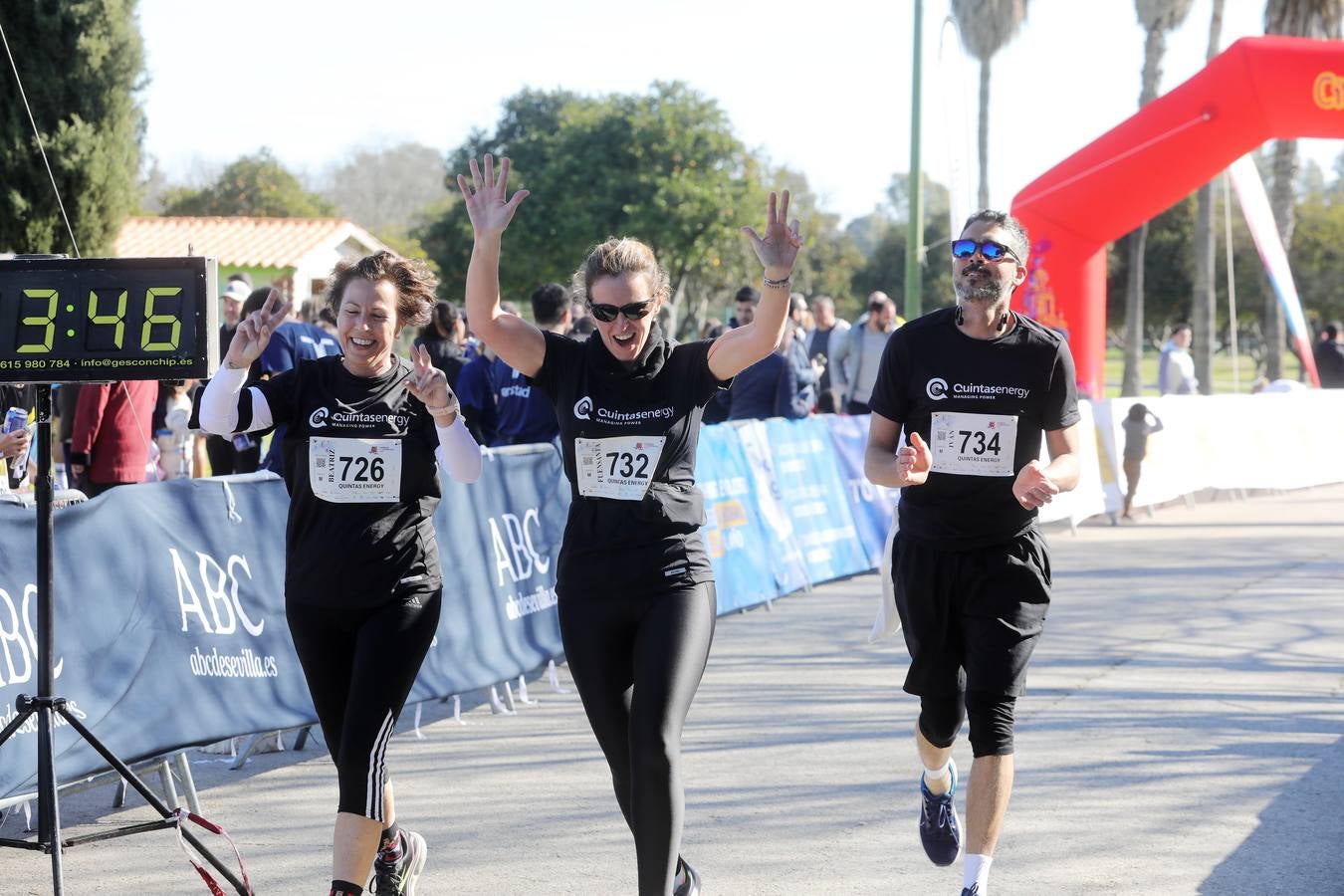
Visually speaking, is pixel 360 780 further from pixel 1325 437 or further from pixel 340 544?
pixel 1325 437

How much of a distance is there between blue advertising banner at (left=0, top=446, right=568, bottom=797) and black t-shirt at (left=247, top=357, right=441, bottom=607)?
1.34 m

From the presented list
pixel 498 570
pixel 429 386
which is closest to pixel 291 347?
pixel 498 570

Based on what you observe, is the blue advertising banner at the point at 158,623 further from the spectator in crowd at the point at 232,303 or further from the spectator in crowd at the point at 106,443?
the spectator in crowd at the point at 232,303

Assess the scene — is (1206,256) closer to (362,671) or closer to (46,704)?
(362,671)

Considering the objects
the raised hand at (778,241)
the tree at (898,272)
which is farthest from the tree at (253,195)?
the raised hand at (778,241)

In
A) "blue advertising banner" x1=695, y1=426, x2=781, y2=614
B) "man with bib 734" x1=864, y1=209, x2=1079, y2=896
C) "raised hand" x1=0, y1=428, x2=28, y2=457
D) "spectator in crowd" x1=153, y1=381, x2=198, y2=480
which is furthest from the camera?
"spectator in crowd" x1=153, y1=381, x2=198, y2=480

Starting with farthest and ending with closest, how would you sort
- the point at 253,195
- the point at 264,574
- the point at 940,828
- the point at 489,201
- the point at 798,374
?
the point at 253,195 < the point at 798,374 < the point at 264,574 < the point at 940,828 < the point at 489,201

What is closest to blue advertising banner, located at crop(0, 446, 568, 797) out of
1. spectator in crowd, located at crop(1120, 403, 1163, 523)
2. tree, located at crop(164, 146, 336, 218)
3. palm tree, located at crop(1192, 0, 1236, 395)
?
spectator in crowd, located at crop(1120, 403, 1163, 523)

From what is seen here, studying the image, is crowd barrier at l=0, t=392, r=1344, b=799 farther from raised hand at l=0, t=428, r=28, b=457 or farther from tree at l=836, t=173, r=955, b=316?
tree at l=836, t=173, r=955, b=316

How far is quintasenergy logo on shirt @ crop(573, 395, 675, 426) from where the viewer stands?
4.46m

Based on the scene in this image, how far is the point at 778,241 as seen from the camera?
14.5 ft

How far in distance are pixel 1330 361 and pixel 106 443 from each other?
1874cm

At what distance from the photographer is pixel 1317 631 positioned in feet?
33.2

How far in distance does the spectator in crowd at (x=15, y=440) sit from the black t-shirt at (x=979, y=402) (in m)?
3.15
